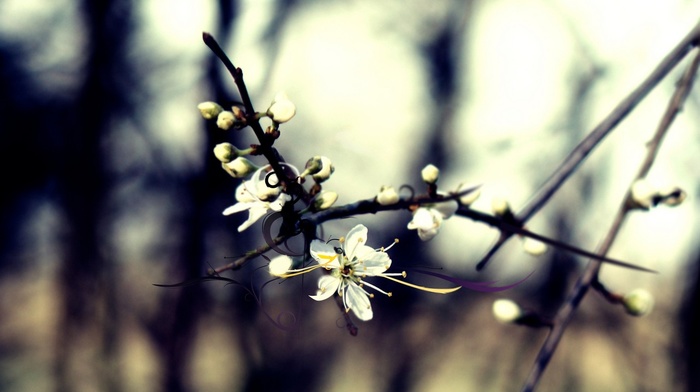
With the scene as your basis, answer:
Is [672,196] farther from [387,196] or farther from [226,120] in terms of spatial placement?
[226,120]

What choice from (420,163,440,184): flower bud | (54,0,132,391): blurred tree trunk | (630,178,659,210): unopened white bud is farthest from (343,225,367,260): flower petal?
(54,0,132,391): blurred tree trunk

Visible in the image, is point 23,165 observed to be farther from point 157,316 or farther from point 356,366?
point 356,366

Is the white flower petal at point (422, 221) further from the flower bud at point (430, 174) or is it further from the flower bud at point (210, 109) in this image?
the flower bud at point (210, 109)

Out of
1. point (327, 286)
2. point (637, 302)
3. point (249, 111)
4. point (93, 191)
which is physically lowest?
point (637, 302)

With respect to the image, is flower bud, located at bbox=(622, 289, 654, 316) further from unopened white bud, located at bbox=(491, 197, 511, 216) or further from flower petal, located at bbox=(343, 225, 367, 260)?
flower petal, located at bbox=(343, 225, 367, 260)

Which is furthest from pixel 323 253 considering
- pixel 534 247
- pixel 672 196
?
pixel 672 196

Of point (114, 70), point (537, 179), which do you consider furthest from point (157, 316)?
point (537, 179)

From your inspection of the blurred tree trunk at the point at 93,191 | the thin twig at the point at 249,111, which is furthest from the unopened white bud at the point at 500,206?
the blurred tree trunk at the point at 93,191
